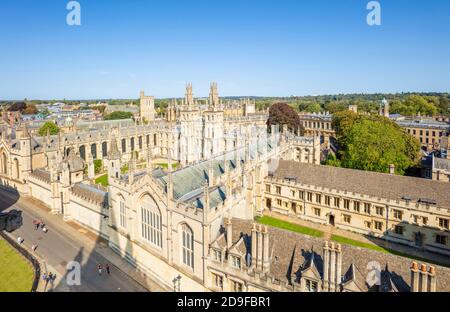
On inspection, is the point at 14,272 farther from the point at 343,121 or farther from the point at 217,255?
the point at 343,121

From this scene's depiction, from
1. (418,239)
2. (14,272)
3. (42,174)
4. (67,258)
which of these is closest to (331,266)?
(418,239)

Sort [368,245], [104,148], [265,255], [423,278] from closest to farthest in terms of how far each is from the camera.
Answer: [423,278] → [265,255] → [368,245] → [104,148]

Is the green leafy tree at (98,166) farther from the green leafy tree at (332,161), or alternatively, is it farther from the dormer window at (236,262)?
the dormer window at (236,262)

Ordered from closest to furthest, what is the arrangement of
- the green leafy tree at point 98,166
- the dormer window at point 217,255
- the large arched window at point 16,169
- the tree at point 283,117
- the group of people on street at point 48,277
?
the dormer window at point 217,255 < the group of people on street at point 48,277 < the large arched window at point 16,169 < the green leafy tree at point 98,166 < the tree at point 283,117

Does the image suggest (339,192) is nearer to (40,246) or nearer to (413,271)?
(413,271)

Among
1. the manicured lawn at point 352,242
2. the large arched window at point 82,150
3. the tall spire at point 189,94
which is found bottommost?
the manicured lawn at point 352,242

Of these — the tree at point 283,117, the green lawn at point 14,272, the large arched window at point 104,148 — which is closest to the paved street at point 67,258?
the green lawn at point 14,272
